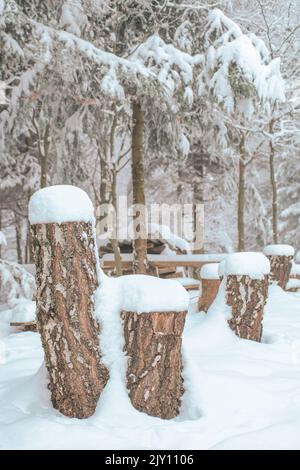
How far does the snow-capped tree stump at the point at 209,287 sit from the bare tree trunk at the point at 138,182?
2.92 metres

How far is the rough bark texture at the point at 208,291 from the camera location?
6801 millimetres

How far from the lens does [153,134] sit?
35.7 ft

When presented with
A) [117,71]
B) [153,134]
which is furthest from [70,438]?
[153,134]

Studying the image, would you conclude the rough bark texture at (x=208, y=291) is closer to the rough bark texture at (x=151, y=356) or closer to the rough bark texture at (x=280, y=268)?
the rough bark texture at (x=280, y=268)

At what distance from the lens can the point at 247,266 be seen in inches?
202

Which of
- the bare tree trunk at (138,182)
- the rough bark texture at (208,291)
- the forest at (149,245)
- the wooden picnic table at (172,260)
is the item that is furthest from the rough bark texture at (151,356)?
the wooden picnic table at (172,260)

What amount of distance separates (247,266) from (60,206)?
2.64m

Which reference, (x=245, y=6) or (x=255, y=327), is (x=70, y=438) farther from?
(x=245, y=6)

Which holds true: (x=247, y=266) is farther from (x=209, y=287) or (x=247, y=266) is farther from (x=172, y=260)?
(x=172, y=260)

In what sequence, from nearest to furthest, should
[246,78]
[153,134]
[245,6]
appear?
[246,78], [153,134], [245,6]

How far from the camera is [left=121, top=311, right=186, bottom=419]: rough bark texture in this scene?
3.20 metres

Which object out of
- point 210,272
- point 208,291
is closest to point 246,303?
point 208,291

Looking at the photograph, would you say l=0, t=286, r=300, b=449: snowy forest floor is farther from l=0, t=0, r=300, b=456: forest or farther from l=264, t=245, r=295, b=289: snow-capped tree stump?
l=264, t=245, r=295, b=289: snow-capped tree stump

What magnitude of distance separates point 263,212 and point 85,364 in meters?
15.7
